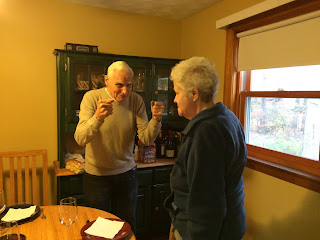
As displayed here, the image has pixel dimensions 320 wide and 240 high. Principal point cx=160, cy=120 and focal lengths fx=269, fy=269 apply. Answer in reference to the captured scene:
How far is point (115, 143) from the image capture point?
194cm

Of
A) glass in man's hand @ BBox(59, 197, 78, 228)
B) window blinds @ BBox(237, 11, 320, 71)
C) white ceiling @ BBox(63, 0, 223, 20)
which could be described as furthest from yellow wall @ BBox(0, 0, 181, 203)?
glass in man's hand @ BBox(59, 197, 78, 228)

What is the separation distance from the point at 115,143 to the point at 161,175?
99 cm

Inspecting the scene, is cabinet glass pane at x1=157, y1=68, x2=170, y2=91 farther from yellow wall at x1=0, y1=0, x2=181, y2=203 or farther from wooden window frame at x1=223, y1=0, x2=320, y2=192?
wooden window frame at x1=223, y1=0, x2=320, y2=192

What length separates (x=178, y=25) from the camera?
3314mm

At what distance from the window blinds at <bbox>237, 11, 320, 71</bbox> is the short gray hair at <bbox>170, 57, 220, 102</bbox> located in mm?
967

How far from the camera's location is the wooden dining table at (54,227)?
1344 millimetres

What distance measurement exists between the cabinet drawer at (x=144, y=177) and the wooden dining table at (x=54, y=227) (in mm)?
1056

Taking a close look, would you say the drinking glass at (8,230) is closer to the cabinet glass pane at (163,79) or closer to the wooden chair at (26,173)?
the wooden chair at (26,173)

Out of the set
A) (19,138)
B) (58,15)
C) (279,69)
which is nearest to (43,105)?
(19,138)

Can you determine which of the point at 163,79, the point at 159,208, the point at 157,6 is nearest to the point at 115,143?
the point at 159,208

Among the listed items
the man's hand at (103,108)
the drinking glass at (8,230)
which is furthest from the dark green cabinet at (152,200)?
the drinking glass at (8,230)

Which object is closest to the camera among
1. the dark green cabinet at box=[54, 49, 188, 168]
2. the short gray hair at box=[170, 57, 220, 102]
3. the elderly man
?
the short gray hair at box=[170, 57, 220, 102]

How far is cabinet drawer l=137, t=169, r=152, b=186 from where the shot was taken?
2.67 m

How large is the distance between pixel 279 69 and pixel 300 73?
0.67ft
